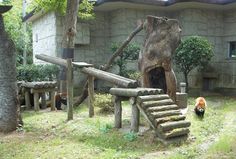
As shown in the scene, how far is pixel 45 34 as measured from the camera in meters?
17.8

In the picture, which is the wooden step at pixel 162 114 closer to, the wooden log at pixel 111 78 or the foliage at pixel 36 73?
the wooden log at pixel 111 78

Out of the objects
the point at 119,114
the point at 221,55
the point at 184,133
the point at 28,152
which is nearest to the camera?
the point at 28,152

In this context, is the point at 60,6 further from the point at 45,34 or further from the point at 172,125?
the point at 172,125

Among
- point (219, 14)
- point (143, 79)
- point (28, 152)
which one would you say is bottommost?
point (28, 152)

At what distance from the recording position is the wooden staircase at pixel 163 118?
742cm

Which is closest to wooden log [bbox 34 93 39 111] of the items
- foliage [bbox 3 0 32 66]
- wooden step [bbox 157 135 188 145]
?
wooden step [bbox 157 135 188 145]

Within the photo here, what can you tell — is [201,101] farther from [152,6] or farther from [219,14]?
[219,14]

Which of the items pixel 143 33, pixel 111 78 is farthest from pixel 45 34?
pixel 111 78

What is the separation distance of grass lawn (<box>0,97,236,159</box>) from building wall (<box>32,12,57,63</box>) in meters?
6.82

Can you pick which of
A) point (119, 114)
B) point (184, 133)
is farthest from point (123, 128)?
point (184, 133)

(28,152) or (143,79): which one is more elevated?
(143,79)

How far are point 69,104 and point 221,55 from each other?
10331 millimetres

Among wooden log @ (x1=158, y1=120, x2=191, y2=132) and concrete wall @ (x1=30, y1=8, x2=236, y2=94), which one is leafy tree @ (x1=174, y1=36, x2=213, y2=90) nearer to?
concrete wall @ (x1=30, y1=8, x2=236, y2=94)

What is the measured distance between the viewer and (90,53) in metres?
17.2
